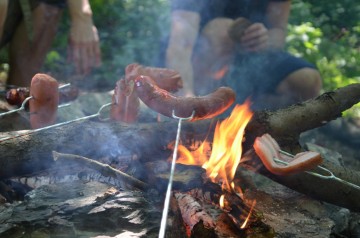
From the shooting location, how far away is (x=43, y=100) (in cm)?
280

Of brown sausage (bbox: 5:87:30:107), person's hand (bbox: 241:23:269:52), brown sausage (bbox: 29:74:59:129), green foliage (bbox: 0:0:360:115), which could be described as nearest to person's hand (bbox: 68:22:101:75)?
brown sausage (bbox: 5:87:30:107)

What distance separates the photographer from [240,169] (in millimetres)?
2723

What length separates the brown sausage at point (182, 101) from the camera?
2467 millimetres

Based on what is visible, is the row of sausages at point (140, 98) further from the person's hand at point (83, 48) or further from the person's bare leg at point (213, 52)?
the person's bare leg at point (213, 52)

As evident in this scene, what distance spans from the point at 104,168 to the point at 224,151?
0.65m

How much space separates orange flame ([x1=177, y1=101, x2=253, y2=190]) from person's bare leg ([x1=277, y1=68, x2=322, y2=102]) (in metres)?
2.49

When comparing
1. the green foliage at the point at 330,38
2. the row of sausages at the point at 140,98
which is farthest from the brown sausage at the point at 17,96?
the green foliage at the point at 330,38

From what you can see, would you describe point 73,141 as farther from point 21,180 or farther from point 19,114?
point 19,114

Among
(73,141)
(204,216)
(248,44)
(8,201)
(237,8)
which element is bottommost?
(8,201)

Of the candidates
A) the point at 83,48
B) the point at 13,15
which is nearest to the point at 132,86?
the point at 83,48

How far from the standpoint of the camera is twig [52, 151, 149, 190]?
2320 mm

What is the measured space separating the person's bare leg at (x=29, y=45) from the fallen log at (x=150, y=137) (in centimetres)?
264

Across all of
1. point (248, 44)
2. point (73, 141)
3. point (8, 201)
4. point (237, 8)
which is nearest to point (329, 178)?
point (73, 141)

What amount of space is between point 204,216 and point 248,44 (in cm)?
329
